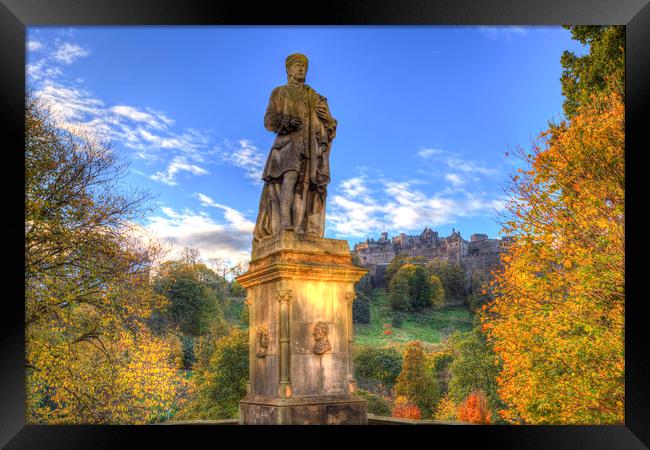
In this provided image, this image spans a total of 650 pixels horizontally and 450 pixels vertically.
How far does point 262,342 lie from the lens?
8.66 meters

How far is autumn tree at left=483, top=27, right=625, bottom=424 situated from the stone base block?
638 centimetres

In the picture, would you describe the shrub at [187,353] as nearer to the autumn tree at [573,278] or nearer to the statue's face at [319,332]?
the autumn tree at [573,278]

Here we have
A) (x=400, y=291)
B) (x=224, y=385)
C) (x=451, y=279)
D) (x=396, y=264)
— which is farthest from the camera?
(x=396, y=264)

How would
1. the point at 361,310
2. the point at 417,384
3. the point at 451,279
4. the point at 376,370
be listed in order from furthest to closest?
the point at 451,279 < the point at 361,310 < the point at 376,370 < the point at 417,384

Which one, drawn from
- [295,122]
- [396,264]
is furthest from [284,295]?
[396,264]

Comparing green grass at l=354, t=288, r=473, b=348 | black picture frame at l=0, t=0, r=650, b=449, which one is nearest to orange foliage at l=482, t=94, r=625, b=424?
black picture frame at l=0, t=0, r=650, b=449

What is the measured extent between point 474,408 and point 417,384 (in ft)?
28.0

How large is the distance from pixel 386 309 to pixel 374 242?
73.9 feet

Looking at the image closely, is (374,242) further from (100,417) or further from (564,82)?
(100,417)

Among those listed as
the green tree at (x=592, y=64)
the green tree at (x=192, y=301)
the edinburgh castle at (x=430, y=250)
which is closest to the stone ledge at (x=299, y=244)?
the green tree at (x=592, y=64)

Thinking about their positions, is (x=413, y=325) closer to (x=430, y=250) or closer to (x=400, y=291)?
(x=400, y=291)

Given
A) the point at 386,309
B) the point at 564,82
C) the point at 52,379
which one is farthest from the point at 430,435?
the point at 386,309

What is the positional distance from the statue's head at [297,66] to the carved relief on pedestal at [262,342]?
3.47 metres

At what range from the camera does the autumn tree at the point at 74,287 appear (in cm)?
1412
